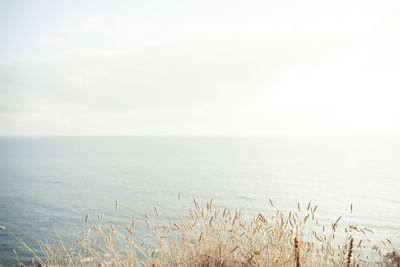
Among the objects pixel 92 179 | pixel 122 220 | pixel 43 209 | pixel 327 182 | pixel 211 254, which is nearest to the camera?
pixel 211 254

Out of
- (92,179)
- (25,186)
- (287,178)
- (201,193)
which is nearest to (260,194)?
(201,193)

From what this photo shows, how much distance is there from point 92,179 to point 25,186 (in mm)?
13439

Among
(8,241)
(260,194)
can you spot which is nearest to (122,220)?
(8,241)

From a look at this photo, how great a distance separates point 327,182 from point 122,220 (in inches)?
1571

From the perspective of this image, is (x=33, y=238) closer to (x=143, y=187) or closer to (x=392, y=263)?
(x=143, y=187)

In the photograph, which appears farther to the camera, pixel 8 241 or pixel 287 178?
pixel 287 178

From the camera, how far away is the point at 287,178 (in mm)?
53375

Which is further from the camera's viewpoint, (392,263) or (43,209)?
(43,209)

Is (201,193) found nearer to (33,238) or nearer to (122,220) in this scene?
(122,220)

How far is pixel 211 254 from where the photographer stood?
4551mm

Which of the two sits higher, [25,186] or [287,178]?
[287,178]

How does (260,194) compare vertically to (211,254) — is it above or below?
below

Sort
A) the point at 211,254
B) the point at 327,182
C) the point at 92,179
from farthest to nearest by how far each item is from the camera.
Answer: the point at 92,179 < the point at 327,182 < the point at 211,254

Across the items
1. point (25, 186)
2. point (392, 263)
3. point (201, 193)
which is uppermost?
point (392, 263)
